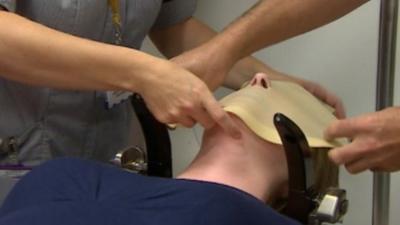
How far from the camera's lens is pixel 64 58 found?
117cm

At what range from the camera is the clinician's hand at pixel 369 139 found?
115 centimetres

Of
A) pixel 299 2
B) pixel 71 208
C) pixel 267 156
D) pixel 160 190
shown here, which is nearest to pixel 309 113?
pixel 267 156

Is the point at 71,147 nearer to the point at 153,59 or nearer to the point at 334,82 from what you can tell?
the point at 153,59

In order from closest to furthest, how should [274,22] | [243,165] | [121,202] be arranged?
1. [121,202]
2. [243,165]
3. [274,22]

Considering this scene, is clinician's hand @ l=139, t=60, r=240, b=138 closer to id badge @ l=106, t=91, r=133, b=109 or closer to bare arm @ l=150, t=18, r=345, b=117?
bare arm @ l=150, t=18, r=345, b=117

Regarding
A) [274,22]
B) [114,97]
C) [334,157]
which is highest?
[274,22]

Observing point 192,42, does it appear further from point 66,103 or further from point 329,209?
point 329,209

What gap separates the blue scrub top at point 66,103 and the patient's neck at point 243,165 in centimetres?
39

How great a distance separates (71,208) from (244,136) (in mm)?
394

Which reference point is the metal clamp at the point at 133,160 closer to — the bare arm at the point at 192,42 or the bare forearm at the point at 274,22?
the bare forearm at the point at 274,22

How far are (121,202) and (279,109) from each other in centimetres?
43

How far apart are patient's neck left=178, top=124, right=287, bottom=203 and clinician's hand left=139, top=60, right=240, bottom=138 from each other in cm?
3

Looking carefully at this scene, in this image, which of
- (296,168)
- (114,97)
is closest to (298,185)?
(296,168)

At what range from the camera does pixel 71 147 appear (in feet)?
4.84
